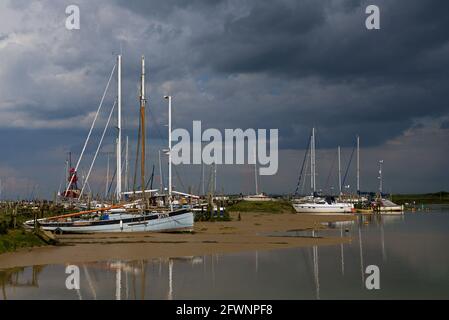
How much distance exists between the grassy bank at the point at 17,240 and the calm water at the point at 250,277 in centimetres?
643

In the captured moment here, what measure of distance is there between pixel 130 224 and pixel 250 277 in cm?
2402

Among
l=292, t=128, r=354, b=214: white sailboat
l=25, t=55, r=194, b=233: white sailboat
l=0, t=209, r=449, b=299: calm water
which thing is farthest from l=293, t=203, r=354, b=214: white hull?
l=0, t=209, r=449, b=299: calm water

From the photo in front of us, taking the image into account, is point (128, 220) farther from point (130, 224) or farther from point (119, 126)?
point (119, 126)

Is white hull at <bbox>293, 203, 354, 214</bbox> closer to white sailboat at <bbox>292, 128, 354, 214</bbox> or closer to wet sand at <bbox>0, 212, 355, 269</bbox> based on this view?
white sailboat at <bbox>292, 128, 354, 214</bbox>

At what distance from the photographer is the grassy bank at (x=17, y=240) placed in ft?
98.3

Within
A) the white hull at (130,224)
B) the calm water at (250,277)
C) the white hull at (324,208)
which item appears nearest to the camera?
the calm water at (250,277)

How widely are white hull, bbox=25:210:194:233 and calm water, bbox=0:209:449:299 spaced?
1657cm

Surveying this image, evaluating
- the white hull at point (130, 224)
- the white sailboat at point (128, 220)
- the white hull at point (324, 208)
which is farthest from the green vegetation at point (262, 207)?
the white hull at point (130, 224)

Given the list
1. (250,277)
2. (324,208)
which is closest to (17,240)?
(250,277)

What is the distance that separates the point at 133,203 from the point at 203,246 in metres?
17.5

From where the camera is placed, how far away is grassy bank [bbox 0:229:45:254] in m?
30.0

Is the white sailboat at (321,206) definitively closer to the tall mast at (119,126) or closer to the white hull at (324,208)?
the white hull at (324,208)
